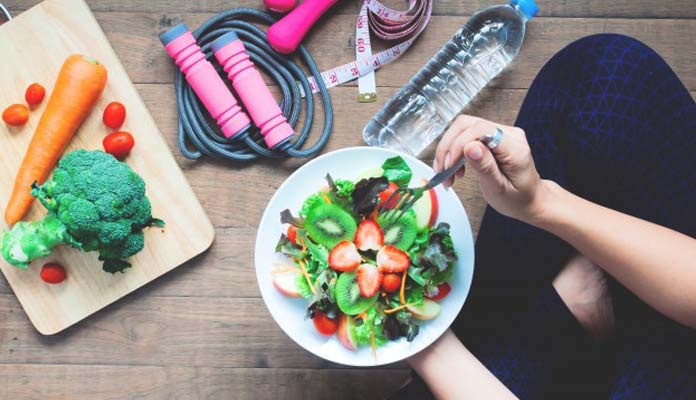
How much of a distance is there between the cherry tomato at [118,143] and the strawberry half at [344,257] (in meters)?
0.50

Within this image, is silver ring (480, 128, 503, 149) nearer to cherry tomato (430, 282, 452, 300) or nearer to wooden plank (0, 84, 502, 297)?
cherry tomato (430, 282, 452, 300)

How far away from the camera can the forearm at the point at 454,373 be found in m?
1.06

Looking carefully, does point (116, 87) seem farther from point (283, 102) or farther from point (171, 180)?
point (283, 102)

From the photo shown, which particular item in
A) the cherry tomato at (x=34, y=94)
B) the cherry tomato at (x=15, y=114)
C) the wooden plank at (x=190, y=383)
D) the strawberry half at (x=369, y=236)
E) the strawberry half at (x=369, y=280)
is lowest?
the wooden plank at (x=190, y=383)

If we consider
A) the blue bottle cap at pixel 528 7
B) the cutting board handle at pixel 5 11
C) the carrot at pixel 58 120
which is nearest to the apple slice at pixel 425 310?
the blue bottle cap at pixel 528 7

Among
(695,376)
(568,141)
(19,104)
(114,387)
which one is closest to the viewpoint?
(695,376)

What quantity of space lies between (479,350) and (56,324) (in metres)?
0.89

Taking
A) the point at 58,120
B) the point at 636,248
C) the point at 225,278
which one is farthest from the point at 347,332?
the point at 58,120

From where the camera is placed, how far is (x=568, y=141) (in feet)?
3.72

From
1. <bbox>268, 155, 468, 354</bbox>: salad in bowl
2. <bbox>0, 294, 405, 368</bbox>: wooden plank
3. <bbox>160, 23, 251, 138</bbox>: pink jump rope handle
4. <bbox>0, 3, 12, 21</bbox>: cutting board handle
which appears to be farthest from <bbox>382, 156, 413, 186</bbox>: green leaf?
<bbox>0, 3, 12, 21</bbox>: cutting board handle

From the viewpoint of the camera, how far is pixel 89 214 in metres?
1.15

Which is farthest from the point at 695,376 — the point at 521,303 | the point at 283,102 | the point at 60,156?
the point at 60,156

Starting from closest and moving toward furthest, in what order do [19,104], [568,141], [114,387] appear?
[568,141]
[19,104]
[114,387]

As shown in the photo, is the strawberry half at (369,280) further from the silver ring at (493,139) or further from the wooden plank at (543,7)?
the wooden plank at (543,7)
